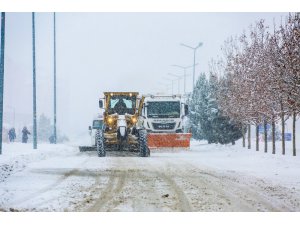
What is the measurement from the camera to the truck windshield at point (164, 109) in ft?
82.2

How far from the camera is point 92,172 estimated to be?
44.7 feet

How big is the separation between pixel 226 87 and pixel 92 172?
12309 mm

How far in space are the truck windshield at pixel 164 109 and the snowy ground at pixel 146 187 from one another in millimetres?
9286

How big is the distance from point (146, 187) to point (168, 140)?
13.4 metres

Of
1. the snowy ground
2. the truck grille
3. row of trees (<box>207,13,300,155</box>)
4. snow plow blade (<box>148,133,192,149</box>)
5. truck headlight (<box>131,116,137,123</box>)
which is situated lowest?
the snowy ground

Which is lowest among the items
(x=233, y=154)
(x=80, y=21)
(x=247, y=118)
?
(x=233, y=154)

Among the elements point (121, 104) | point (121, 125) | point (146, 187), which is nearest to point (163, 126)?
point (121, 104)

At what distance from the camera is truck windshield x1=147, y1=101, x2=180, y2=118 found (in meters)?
25.0

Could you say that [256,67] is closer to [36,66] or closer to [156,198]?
[36,66]

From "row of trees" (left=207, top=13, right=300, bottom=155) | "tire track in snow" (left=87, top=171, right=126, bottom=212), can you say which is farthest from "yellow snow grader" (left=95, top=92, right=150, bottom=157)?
"tire track in snow" (left=87, top=171, right=126, bottom=212)

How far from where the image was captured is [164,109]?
Answer: 25391 millimetres

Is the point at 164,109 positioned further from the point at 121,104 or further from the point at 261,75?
the point at 261,75

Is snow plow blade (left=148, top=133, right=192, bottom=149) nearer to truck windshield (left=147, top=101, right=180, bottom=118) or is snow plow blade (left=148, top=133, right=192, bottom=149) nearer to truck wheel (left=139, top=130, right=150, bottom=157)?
truck windshield (left=147, top=101, right=180, bottom=118)
